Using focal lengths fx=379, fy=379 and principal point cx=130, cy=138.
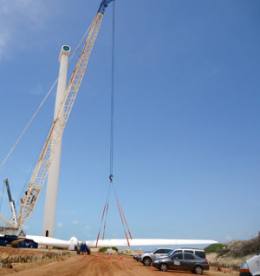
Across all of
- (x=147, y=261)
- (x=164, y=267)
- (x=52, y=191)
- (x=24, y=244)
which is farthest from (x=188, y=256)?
(x=52, y=191)

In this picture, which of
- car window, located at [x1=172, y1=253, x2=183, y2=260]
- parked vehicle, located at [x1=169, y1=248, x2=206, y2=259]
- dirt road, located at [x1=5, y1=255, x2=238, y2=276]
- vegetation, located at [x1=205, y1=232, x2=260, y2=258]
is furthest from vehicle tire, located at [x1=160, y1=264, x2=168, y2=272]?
vegetation, located at [x1=205, y1=232, x2=260, y2=258]

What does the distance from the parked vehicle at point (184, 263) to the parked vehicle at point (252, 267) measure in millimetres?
18630

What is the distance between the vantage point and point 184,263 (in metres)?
30.9

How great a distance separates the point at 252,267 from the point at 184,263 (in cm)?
1917

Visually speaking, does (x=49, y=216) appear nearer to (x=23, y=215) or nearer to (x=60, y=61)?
(x=23, y=215)

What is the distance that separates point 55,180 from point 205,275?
225 feet

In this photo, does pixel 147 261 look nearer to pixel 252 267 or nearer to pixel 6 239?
pixel 252 267

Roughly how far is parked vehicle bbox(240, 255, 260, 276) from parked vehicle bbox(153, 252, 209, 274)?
18630 millimetres

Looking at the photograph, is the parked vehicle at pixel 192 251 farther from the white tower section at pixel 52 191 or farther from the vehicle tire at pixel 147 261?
the white tower section at pixel 52 191

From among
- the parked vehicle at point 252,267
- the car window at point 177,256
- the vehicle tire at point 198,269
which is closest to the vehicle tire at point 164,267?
the car window at point 177,256

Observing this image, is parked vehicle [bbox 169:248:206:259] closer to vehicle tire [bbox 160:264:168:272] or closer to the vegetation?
vehicle tire [bbox 160:264:168:272]

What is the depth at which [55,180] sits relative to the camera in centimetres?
9350

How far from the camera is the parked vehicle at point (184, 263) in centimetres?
3062

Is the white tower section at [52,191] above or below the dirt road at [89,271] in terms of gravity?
above
